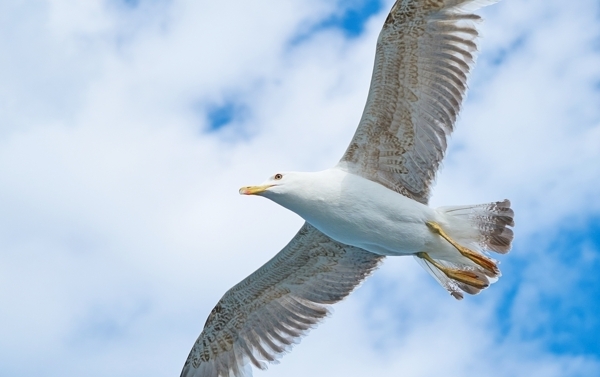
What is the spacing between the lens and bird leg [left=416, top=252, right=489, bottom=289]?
11.1 metres

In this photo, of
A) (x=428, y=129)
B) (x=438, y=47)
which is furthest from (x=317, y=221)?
(x=438, y=47)

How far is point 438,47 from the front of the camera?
10.6 metres

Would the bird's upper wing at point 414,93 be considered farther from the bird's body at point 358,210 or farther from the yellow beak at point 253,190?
the yellow beak at point 253,190

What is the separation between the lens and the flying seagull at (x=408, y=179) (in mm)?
10578

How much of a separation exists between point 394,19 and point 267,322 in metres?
4.35

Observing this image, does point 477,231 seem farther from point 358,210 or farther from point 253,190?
point 253,190

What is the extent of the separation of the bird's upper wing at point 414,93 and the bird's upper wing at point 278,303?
122 centimetres

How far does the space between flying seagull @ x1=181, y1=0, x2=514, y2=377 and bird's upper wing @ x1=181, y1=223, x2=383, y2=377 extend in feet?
0.16

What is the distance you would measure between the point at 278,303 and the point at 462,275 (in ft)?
8.39

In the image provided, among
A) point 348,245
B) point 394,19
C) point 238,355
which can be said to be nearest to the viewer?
point 394,19

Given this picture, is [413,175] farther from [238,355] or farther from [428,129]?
[238,355]

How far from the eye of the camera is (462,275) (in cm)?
1108

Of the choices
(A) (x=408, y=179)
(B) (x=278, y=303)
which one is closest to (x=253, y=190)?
(A) (x=408, y=179)

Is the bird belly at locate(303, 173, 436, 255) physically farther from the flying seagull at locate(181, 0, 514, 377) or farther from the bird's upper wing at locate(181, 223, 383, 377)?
the bird's upper wing at locate(181, 223, 383, 377)
